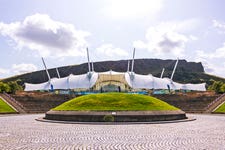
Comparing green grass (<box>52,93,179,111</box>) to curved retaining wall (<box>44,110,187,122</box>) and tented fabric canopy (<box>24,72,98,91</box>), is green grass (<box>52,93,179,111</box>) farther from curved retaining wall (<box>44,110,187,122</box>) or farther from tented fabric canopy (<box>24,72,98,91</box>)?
tented fabric canopy (<box>24,72,98,91</box>)

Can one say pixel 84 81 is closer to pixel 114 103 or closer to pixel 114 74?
pixel 114 74

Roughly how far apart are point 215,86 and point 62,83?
177ft

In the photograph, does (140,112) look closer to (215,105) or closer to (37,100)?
(215,105)

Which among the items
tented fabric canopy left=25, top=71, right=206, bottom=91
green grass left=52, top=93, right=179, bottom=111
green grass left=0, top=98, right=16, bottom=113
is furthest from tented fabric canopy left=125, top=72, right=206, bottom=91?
green grass left=52, top=93, right=179, bottom=111

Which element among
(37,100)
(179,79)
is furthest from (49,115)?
(179,79)

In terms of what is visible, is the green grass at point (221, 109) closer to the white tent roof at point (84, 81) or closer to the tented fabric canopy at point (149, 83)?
the tented fabric canopy at point (149, 83)

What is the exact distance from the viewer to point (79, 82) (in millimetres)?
92312

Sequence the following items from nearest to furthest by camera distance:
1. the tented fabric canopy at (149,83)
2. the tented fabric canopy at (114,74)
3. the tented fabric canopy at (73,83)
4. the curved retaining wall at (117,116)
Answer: the curved retaining wall at (117,116), the tented fabric canopy at (73,83), the tented fabric canopy at (114,74), the tented fabric canopy at (149,83)

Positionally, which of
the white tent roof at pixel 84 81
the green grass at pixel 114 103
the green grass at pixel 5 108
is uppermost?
the white tent roof at pixel 84 81

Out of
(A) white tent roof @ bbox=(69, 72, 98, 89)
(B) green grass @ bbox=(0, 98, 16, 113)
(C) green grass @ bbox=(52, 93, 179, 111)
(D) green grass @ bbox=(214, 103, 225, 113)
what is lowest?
(D) green grass @ bbox=(214, 103, 225, 113)

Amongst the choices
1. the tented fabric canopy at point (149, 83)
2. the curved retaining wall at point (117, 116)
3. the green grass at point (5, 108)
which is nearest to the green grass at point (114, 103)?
the curved retaining wall at point (117, 116)

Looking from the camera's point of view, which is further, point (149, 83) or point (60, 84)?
point (60, 84)

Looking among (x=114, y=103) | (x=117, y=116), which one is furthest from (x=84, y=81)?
(x=117, y=116)

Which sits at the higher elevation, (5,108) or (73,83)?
(73,83)
